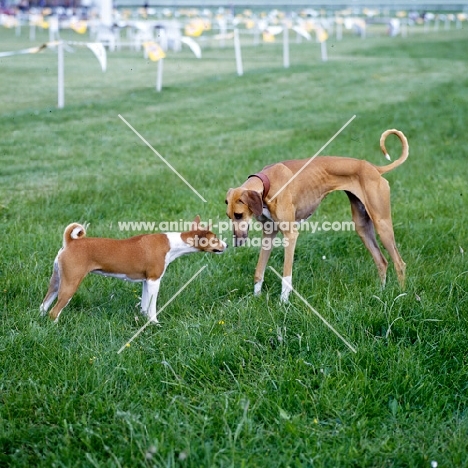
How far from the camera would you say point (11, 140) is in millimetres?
11891

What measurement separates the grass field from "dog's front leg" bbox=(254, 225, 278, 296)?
0.38 feet

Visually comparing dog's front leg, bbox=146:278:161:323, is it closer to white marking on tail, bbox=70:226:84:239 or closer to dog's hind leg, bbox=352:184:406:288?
white marking on tail, bbox=70:226:84:239

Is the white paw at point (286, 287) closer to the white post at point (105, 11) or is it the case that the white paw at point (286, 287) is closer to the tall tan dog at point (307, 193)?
the tall tan dog at point (307, 193)

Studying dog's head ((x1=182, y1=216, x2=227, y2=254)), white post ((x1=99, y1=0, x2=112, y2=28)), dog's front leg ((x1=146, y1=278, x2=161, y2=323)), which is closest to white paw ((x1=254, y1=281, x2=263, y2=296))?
dog's head ((x1=182, y1=216, x2=227, y2=254))

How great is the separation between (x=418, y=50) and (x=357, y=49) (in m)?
2.18

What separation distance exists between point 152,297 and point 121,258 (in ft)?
1.14

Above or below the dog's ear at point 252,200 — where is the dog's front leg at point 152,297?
below

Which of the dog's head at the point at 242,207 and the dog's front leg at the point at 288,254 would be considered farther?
the dog's front leg at the point at 288,254

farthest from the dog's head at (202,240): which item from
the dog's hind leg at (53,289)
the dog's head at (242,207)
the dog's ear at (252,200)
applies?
the dog's hind leg at (53,289)

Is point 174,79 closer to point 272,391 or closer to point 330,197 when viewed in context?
point 330,197

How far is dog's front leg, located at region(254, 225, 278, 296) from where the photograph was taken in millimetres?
6059

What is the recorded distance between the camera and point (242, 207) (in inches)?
227

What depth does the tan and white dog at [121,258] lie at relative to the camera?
5230 mm

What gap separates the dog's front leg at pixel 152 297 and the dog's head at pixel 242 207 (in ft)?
2.41
